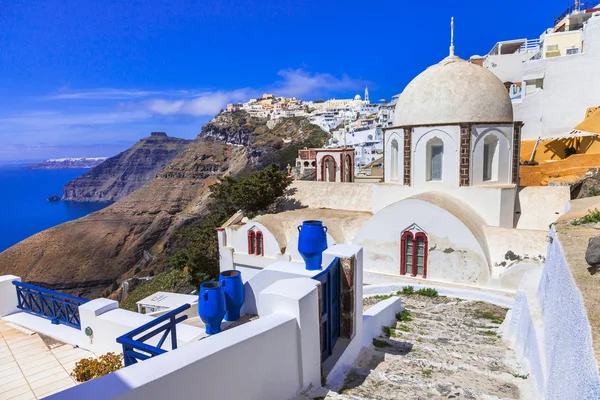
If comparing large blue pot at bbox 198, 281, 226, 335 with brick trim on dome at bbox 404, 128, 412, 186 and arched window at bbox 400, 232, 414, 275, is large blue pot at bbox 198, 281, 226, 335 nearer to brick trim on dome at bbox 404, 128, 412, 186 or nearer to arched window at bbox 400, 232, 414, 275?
arched window at bbox 400, 232, 414, 275

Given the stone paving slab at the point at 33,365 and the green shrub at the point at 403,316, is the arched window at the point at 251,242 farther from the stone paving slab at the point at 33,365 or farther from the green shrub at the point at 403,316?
the stone paving slab at the point at 33,365

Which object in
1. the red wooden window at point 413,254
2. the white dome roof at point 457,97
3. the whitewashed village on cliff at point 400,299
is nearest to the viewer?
the whitewashed village on cliff at point 400,299

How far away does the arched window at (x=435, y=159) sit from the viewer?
12734 millimetres

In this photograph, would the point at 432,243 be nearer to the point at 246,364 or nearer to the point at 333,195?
the point at 333,195

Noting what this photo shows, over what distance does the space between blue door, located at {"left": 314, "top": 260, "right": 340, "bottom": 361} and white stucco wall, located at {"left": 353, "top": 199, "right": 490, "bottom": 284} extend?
698cm

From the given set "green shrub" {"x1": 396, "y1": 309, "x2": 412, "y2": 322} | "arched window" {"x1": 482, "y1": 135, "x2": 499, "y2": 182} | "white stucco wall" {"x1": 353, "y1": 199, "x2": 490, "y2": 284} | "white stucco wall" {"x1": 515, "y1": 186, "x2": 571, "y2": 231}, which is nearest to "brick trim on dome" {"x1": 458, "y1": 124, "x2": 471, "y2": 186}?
"arched window" {"x1": 482, "y1": 135, "x2": 499, "y2": 182}

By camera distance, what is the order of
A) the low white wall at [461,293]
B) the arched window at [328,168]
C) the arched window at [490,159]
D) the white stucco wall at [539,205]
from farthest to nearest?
the arched window at [328,168] → the white stucco wall at [539,205] → the arched window at [490,159] → the low white wall at [461,293]

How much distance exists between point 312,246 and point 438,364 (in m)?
2.37

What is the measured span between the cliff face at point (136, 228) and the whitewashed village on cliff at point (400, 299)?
36920mm

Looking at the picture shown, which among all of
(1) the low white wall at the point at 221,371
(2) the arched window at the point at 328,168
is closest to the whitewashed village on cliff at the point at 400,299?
(1) the low white wall at the point at 221,371

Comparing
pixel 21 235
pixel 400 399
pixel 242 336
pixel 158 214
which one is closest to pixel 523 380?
pixel 400 399

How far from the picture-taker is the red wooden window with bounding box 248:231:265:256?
1507 cm

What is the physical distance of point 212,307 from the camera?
16.0 ft

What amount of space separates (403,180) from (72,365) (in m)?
11.1
